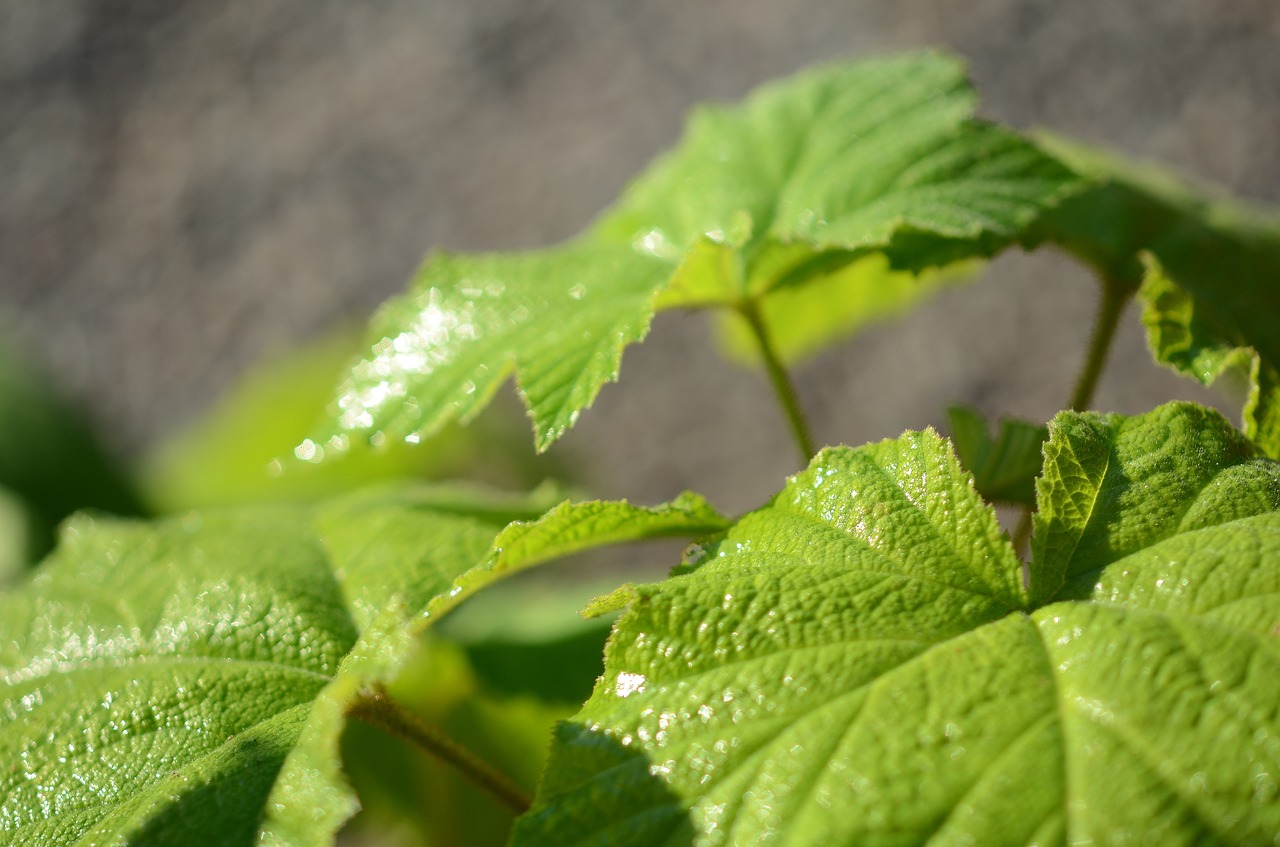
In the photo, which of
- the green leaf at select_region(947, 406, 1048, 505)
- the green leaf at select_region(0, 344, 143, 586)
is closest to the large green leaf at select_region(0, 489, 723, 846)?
the green leaf at select_region(947, 406, 1048, 505)

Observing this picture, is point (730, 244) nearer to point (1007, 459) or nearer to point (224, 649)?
point (1007, 459)

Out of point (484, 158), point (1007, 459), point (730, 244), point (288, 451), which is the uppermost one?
point (484, 158)

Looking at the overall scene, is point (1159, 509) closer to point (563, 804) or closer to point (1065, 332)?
point (563, 804)

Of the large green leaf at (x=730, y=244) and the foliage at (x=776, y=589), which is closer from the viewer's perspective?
the foliage at (x=776, y=589)

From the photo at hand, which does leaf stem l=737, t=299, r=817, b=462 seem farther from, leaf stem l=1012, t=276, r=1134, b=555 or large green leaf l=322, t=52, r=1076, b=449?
leaf stem l=1012, t=276, r=1134, b=555

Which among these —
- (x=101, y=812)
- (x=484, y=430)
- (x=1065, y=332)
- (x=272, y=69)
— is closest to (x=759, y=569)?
(x=101, y=812)

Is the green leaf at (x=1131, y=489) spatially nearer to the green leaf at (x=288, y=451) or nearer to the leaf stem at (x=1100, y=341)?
the leaf stem at (x=1100, y=341)

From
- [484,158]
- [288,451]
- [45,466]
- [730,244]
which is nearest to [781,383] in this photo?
[730,244]

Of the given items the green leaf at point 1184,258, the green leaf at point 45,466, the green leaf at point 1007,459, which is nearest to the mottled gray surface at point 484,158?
the green leaf at point 45,466
